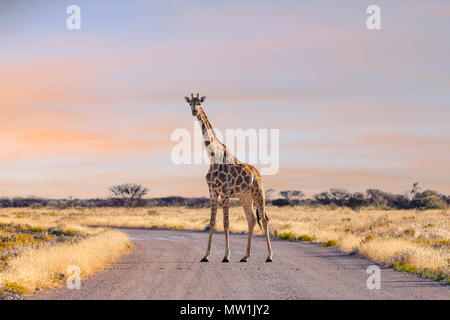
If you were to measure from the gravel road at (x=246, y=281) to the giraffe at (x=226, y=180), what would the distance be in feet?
3.87

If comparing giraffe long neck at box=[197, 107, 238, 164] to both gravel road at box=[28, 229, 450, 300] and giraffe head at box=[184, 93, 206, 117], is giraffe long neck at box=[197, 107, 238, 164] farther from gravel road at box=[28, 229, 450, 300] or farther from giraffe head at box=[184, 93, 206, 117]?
gravel road at box=[28, 229, 450, 300]

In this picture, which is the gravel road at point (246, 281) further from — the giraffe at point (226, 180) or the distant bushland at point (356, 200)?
the distant bushland at point (356, 200)

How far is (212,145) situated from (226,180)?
1.32m

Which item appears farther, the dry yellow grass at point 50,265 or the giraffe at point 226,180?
the giraffe at point 226,180

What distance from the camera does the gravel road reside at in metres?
12.0

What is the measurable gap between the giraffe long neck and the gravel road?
3.30 m

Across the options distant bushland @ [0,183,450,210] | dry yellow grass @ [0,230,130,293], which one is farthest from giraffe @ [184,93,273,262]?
distant bushland @ [0,183,450,210]

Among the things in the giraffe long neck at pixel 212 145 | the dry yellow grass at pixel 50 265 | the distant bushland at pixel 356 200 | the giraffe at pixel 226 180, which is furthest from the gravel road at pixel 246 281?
the distant bushland at pixel 356 200

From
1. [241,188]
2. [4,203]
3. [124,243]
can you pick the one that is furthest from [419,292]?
[4,203]

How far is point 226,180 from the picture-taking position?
17797 millimetres

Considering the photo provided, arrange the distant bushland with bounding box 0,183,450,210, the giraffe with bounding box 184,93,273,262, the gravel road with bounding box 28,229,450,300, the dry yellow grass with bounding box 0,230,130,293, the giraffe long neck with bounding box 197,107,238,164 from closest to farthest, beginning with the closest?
the gravel road with bounding box 28,229,450,300, the dry yellow grass with bounding box 0,230,130,293, the giraffe with bounding box 184,93,273,262, the giraffe long neck with bounding box 197,107,238,164, the distant bushland with bounding box 0,183,450,210

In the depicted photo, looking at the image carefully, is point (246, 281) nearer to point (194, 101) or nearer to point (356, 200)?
point (194, 101)

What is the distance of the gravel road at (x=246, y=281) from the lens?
1197cm
